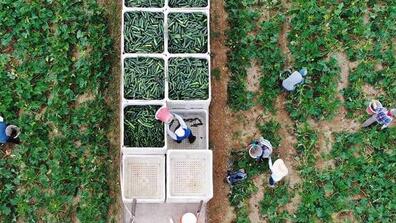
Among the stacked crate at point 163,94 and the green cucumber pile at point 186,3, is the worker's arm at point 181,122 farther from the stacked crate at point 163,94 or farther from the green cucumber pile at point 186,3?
the green cucumber pile at point 186,3

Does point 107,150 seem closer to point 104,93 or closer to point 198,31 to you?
point 104,93

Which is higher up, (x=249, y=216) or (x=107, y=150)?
(x=107, y=150)

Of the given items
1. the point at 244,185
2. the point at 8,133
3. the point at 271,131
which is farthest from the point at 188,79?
the point at 8,133

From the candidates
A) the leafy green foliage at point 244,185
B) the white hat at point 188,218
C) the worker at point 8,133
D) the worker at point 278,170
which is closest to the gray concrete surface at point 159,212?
the white hat at point 188,218

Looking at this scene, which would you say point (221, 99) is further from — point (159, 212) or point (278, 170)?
point (159, 212)

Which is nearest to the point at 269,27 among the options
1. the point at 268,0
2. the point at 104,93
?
the point at 268,0

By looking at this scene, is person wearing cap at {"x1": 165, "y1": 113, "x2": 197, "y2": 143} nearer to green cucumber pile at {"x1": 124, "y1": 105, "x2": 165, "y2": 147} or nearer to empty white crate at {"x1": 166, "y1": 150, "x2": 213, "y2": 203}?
green cucumber pile at {"x1": 124, "y1": 105, "x2": 165, "y2": 147}
